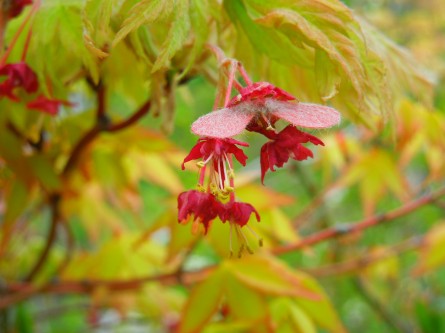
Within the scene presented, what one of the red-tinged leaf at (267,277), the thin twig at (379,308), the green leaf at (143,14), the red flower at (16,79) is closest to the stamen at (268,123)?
the green leaf at (143,14)

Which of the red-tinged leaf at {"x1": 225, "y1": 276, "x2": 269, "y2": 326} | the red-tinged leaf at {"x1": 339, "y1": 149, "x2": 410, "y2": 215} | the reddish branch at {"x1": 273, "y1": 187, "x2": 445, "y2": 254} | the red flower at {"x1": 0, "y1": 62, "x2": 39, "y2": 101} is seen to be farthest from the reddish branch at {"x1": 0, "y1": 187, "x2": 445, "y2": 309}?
the red flower at {"x1": 0, "y1": 62, "x2": 39, "y2": 101}

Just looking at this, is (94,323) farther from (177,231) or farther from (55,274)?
(177,231)

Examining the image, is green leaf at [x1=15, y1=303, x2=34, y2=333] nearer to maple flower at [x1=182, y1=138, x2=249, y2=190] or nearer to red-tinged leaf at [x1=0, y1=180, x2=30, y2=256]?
red-tinged leaf at [x1=0, y1=180, x2=30, y2=256]

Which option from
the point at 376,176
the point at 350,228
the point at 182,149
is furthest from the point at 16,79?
the point at 376,176

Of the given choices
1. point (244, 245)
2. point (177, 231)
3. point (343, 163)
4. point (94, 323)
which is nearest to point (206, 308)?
point (177, 231)

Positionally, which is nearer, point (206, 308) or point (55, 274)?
point (206, 308)

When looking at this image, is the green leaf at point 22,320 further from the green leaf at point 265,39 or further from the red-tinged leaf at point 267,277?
the green leaf at point 265,39
